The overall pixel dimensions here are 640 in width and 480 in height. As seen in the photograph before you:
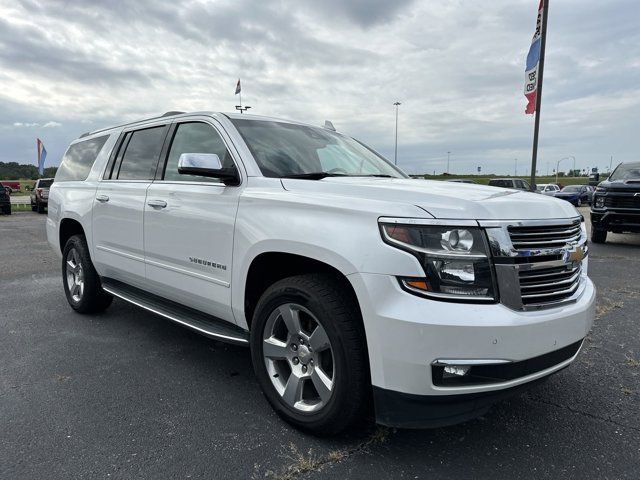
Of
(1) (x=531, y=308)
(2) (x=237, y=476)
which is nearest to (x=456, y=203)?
(1) (x=531, y=308)

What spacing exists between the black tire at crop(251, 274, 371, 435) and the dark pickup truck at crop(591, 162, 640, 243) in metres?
9.65

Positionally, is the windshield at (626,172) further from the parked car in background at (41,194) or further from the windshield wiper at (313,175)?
the parked car in background at (41,194)

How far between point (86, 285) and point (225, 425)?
9.07 ft

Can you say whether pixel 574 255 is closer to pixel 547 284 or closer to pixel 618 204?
pixel 547 284

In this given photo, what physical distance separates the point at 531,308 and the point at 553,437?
3.07 feet

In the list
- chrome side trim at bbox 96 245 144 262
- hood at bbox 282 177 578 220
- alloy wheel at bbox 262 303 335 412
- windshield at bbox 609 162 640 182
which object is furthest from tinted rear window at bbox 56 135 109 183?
windshield at bbox 609 162 640 182

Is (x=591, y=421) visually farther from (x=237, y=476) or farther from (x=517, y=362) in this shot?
(x=237, y=476)

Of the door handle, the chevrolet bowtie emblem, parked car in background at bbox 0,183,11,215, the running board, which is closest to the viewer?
the chevrolet bowtie emblem

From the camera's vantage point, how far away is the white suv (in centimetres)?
212

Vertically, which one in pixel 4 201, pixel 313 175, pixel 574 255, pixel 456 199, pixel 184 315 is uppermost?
pixel 313 175

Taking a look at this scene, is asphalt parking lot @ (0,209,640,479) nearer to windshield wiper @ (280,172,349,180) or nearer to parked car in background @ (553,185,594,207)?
windshield wiper @ (280,172,349,180)

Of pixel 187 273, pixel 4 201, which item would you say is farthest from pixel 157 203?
pixel 4 201

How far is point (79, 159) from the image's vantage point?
534 centimetres

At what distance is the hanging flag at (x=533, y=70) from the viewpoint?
11570mm
